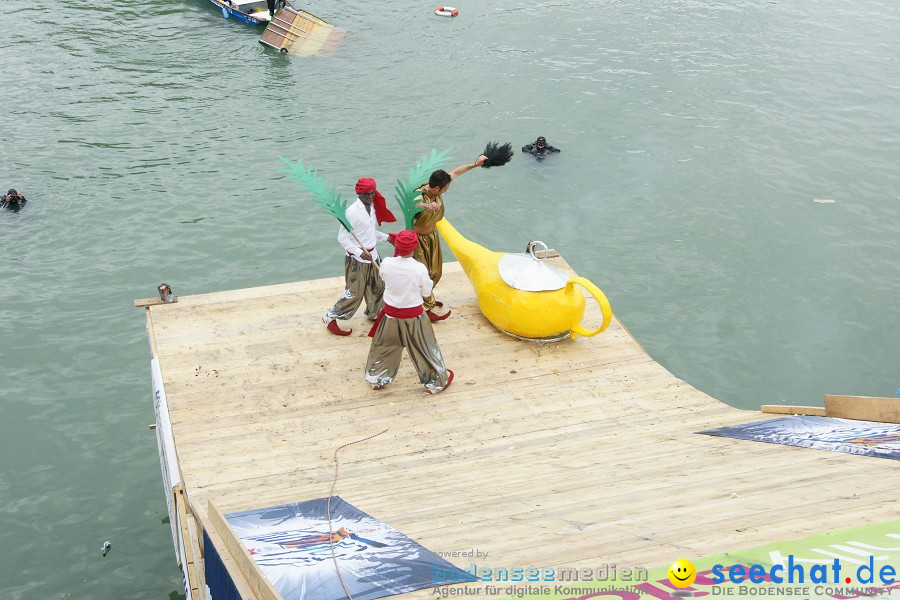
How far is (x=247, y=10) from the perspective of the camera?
23625mm

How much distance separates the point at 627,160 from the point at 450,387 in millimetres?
9612

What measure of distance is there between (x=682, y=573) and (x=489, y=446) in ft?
12.0

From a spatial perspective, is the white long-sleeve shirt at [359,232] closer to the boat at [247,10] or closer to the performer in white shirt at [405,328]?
the performer in white shirt at [405,328]

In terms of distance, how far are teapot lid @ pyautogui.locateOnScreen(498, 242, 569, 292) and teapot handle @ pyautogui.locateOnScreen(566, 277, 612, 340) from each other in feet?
0.50

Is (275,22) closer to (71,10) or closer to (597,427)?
(71,10)

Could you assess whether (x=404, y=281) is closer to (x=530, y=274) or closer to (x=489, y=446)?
(x=489, y=446)

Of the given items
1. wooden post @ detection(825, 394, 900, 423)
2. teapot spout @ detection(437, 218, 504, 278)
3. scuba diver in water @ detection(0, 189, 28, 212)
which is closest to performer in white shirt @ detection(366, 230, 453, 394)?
teapot spout @ detection(437, 218, 504, 278)

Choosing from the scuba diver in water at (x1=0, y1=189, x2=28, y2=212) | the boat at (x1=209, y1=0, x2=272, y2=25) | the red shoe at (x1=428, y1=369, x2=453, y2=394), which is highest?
the red shoe at (x1=428, y1=369, x2=453, y2=394)

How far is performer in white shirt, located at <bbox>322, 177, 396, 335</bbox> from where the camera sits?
8.87m

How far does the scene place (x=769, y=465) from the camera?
6320mm

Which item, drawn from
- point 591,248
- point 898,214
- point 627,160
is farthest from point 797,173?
point 591,248

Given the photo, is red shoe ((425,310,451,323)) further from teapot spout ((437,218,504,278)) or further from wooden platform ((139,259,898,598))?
teapot spout ((437,218,504,278))

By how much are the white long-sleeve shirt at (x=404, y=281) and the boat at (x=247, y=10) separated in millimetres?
16700

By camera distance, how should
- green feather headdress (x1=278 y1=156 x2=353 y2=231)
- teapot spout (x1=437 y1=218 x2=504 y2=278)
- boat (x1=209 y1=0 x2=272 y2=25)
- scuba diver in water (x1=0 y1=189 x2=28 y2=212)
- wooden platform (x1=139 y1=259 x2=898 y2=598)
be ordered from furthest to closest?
boat (x1=209 y1=0 x2=272 y2=25) < scuba diver in water (x1=0 y1=189 x2=28 y2=212) < teapot spout (x1=437 y1=218 x2=504 y2=278) < green feather headdress (x1=278 y1=156 x2=353 y2=231) < wooden platform (x1=139 y1=259 x2=898 y2=598)
